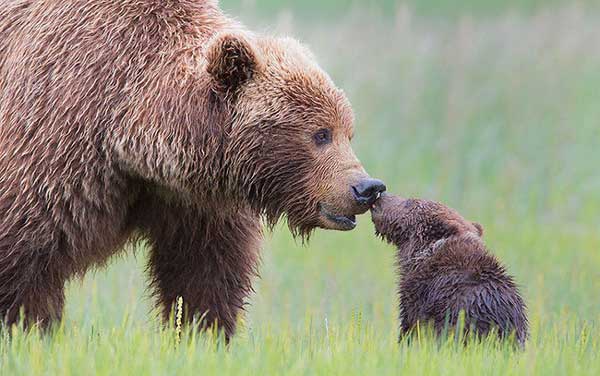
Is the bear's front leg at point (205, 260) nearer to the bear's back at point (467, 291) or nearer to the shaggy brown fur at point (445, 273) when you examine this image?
the shaggy brown fur at point (445, 273)

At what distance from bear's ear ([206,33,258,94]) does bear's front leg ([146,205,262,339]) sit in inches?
30.9

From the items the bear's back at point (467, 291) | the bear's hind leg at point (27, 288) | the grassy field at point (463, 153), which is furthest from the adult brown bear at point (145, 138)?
the grassy field at point (463, 153)

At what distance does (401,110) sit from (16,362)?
8.21 m

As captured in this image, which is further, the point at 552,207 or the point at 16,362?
the point at 552,207

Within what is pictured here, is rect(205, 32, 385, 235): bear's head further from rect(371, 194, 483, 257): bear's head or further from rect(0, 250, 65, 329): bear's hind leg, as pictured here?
rect(0, 250, 65, 329): bear's hind leg

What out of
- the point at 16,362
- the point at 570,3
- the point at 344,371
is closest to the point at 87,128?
the point at 16,362

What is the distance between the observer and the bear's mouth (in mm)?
5910

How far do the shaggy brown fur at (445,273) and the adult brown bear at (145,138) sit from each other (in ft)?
1.84

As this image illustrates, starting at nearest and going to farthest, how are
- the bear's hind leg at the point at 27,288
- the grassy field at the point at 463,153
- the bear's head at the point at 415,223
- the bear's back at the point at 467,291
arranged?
the bear's back at the point at 467,291 < the bear's hind leg at the point at 27,288 < the bear's head at the point at 415,223 < the grassy field at the point at 463,153

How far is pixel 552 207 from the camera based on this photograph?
11.8m

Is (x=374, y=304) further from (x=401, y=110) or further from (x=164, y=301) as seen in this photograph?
(x=401, y=110)

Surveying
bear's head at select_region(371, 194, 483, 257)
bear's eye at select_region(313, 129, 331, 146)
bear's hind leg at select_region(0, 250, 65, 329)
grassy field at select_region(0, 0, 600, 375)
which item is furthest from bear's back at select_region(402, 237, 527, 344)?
bear's hind leg at select_region(0, 250, 65, 329)

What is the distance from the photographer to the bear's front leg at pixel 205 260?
21.3ft

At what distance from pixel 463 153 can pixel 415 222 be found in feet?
19.3
